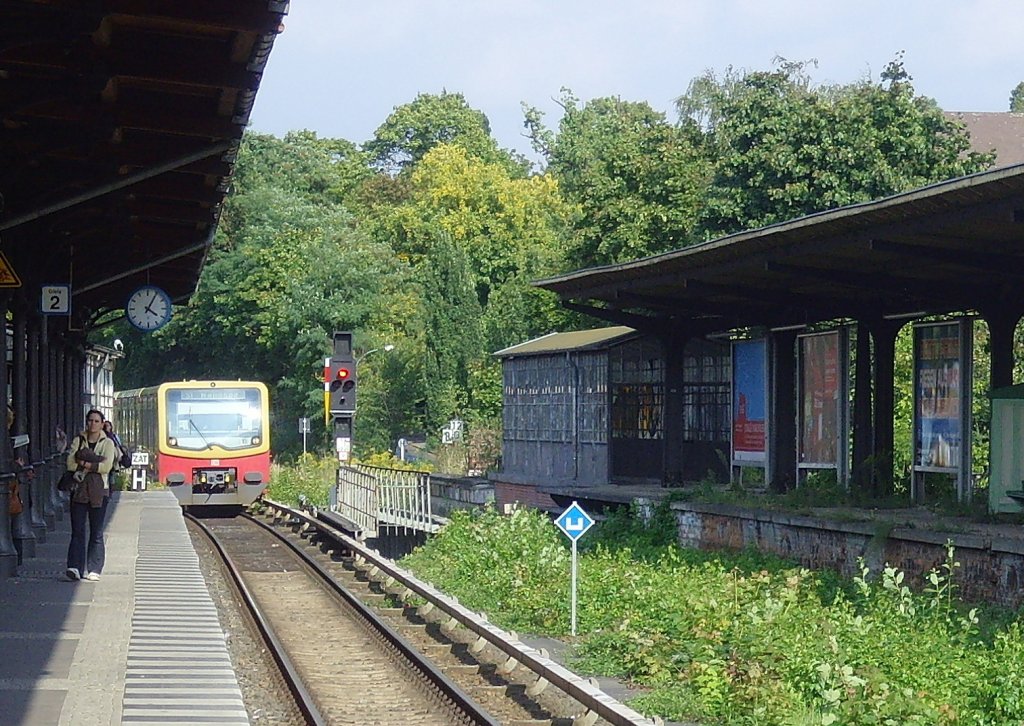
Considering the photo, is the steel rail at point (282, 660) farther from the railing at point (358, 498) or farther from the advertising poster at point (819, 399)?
the advertising poster at point (819, 399)

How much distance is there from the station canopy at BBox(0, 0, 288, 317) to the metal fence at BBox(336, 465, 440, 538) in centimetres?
660

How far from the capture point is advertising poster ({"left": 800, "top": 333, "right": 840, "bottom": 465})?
20797 mm

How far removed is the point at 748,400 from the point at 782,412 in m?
0.77

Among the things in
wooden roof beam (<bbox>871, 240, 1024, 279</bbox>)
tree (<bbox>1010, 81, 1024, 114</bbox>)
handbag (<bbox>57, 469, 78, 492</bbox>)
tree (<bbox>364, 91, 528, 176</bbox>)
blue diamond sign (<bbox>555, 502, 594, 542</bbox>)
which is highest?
tree (<bbox>1010, 81, 1024, 114</bbox>)

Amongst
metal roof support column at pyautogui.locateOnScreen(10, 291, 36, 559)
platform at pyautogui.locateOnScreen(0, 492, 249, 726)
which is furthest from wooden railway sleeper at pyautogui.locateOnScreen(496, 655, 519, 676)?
metal roof support column at pyautogui.locateOnScreen(10, 291, 36, 559)

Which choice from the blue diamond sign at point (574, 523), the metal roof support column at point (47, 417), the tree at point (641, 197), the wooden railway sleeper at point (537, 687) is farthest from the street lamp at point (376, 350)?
the wooden railway sleeper at point (537, 687)

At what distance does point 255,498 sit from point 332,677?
21.6 meters

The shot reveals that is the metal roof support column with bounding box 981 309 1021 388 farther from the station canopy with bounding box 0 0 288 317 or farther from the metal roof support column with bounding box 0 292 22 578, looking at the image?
the metal roof support column with bounding box 0 292 22 578

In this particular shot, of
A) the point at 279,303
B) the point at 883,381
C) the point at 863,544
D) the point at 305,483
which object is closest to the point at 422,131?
the point at 279,303

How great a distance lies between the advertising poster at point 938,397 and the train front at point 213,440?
17.8m

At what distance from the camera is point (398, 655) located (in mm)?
14125

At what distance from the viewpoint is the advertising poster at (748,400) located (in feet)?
75.0

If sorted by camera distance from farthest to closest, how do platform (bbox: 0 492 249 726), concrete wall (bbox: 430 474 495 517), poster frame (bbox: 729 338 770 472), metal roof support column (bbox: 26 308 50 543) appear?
concrete wall (bbox: 430 474 495 517) → poster frame (bbox: 729 338 770 472) → metal roof support column (bbox: 26 308 50 543) → platform (bbox: 0 492 249 726)

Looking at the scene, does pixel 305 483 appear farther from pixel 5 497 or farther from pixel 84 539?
pixel 5 497
